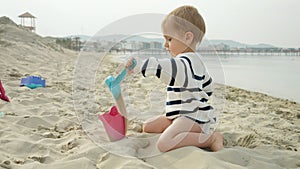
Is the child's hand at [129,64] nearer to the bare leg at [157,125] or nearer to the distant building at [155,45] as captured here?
the distant building at [155,45]

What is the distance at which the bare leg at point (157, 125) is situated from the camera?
2.53 meters

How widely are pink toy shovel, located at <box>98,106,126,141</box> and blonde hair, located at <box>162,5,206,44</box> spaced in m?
0.72

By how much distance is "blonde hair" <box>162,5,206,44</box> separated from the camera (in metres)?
2.28

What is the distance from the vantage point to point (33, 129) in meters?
2.57

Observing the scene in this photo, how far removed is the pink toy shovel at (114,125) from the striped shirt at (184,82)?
353 millimetres

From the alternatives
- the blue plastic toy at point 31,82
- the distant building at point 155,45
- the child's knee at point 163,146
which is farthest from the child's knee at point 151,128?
the blue plastic toy at point 31,82

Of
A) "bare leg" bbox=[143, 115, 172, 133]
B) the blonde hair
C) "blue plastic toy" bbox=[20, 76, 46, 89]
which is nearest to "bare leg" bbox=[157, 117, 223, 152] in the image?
"bare leg" bbox=[143, 115, 172, 133]

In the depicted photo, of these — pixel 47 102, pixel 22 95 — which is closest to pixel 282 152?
pixel 47 102

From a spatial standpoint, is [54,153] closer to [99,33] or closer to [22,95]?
[99,33]

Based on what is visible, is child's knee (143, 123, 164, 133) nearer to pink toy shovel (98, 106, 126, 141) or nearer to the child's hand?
pink toy shovel (98, 106, 126, 141)

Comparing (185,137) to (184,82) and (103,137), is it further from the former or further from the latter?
(103,137)

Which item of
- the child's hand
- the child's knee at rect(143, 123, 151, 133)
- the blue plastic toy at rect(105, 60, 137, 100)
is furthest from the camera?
the child's knee at rect(143, 123, 151, 133)

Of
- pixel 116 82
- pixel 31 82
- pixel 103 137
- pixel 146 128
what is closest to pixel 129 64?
pixel 116 82

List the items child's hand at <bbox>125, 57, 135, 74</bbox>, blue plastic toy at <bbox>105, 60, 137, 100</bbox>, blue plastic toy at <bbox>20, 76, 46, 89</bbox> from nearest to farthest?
child's hand at <bbox>125, 57, 135, 74</bbox>, blue plastic toy at <bbox>105, 60, 137, 100</bbox>, blue plastic toy at <bbox>20, 76, 46, 89</bbox>
